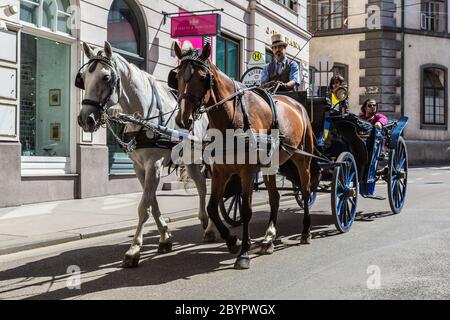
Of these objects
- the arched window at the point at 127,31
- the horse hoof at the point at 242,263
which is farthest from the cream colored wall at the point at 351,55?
the horse hoof at the point at 242,263

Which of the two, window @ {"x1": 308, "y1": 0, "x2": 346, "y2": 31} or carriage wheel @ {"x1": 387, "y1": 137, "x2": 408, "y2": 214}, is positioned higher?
window @ {"x1": 308, "y1": 0, "x2": 346, "y2": 31}

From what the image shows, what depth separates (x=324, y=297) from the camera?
4.79 m

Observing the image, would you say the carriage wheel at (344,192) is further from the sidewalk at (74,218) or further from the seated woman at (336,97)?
the sidewalk at (74,218)

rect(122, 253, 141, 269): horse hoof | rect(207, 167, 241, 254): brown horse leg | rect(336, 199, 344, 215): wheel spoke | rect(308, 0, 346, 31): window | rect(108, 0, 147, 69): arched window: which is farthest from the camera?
rect(308, 0, 346, 31): window

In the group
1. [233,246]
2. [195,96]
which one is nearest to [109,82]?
[195,96]

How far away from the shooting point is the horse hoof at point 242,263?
5.89 m

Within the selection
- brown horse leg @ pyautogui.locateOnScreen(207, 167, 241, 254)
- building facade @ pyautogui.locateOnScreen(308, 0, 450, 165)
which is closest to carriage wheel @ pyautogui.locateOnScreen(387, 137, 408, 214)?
brown horse leg @ pyautogui.locateOnScreen(207, 167, 241, 254)

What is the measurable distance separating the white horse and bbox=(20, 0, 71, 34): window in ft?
18.8

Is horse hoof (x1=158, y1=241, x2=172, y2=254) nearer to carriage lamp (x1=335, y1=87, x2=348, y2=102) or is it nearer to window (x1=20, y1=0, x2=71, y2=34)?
carriage lamp (x1=335, y1=87, x2=348, y2=102)

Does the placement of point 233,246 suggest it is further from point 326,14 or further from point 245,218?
point 326,14

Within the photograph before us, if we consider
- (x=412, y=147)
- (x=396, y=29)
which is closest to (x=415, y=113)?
(x=412, y=147)

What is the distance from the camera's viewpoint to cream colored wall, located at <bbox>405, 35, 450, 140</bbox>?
3106cm

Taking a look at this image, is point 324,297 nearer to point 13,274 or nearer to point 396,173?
point 13,274

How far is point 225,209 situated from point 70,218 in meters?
2.68
